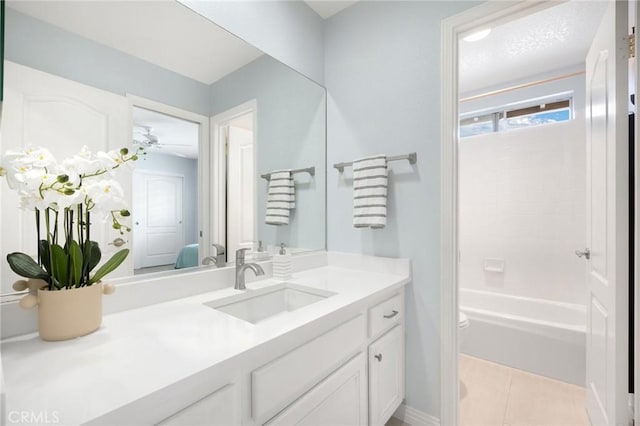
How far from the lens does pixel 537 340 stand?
82.5 inches

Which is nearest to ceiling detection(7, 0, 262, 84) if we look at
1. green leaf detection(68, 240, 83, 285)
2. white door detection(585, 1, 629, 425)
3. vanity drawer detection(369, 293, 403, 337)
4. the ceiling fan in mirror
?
the ceiling fan in mirror

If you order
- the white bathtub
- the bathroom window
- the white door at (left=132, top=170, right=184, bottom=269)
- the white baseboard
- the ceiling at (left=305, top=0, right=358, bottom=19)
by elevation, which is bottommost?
the white baseboard

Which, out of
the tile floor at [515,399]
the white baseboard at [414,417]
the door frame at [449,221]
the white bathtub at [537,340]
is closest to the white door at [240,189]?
the door frame at [449,221]

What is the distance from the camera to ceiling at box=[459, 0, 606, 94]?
75.0 inches

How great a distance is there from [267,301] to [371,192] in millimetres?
794

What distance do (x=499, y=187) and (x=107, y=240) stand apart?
10.5 ft

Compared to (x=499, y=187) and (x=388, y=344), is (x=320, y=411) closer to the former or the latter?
(x=388, y=344)

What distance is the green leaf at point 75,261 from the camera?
792 millimetres

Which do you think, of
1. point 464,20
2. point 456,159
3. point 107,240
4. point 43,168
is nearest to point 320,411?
point 107,240

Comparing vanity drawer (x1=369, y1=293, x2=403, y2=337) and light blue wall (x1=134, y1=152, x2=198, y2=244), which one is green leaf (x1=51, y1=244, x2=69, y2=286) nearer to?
light blue wall (x1=134, y1=152, x2=198, y2=244)

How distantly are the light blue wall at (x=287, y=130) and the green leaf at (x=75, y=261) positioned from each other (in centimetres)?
79

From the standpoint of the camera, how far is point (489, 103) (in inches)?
121

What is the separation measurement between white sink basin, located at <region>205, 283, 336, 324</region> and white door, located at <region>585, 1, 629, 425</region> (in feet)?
3.99

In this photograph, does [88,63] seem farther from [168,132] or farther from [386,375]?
[386,375]
